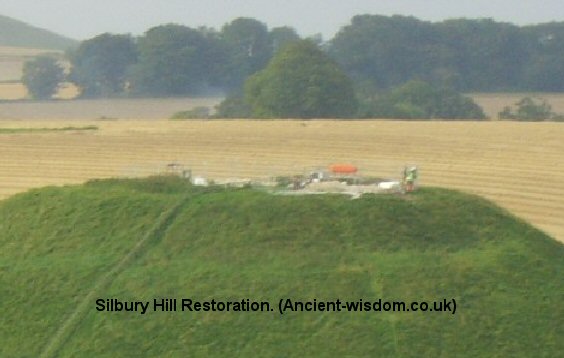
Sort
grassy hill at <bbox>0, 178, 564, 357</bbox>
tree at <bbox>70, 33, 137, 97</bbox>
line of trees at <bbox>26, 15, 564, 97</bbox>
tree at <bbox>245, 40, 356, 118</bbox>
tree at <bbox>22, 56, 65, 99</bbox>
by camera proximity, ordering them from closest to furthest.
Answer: grassy hill at <bbox>0, 178, 564, 357</bbox> → tree at <bbox>245, 40, 356, 118</bbox> → line of trees at <bbox>26, 15, 564, 97</bbox> → tree at <bbox>22, 56, 65, 99</bbox> → tree at <bbox>70, 33, 137, 97</bbox>

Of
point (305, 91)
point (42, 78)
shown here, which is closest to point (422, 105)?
point (305, 91)

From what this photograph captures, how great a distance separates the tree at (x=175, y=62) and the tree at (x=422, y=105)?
53.3 ft

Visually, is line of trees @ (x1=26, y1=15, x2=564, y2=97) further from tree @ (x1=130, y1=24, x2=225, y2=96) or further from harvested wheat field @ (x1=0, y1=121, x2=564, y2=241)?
harvested wheat field @ (x1=0, y1=121, x2=564, y2=241)

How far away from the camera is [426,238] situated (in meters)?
16.2

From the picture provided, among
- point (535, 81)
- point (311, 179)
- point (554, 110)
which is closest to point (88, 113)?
point (554, 110)

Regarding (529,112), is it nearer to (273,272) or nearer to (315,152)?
(315,152)

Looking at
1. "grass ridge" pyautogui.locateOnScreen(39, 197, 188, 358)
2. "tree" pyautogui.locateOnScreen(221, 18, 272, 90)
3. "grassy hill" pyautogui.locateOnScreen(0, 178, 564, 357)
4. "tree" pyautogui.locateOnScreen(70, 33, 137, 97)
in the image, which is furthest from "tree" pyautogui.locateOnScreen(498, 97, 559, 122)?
"grass ridge" pyautogui.locateOnScreen(39, 197, 188, 358)

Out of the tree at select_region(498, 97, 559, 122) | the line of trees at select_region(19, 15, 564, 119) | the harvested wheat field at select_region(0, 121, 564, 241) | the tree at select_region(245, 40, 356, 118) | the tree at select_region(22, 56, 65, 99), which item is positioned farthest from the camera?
the tree at select_region(22, 56, 65, 99)

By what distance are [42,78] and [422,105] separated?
101ft

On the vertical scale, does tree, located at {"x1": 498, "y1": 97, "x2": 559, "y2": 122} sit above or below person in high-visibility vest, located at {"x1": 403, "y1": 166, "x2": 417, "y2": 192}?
below

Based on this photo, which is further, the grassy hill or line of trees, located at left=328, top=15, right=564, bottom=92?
line of trees, located at left=328, top=15, right=564, bottom=92

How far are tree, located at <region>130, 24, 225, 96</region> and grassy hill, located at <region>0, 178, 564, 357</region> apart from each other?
199ft

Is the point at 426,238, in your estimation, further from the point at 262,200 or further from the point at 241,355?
the point at 241,355

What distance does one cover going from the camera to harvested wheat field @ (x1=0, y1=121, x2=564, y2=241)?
3031cm
